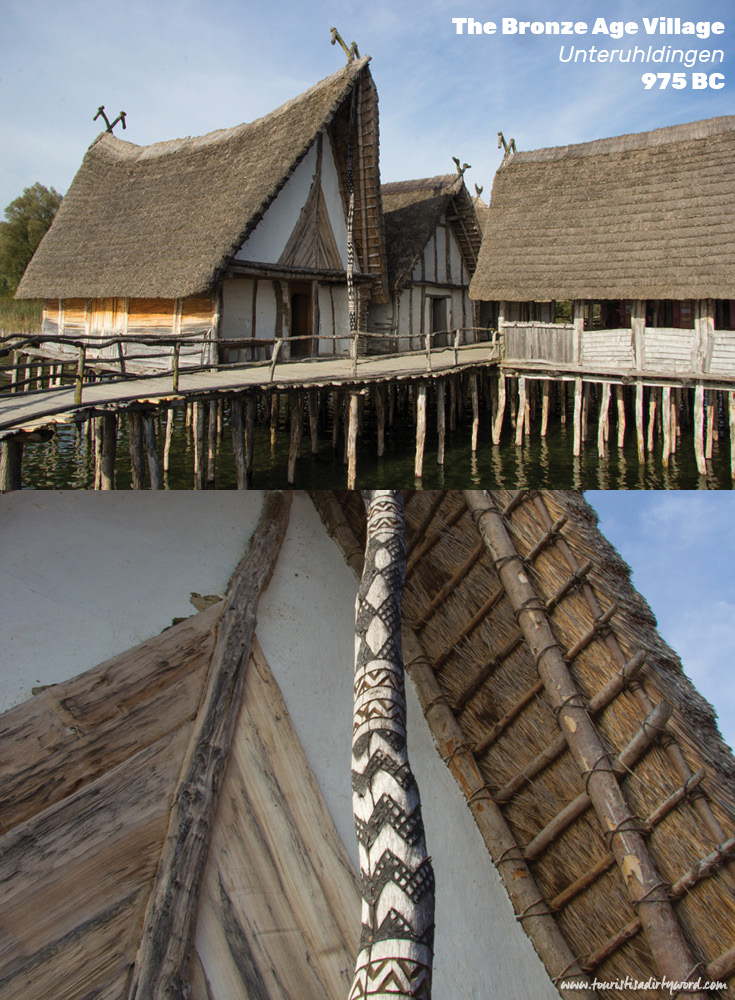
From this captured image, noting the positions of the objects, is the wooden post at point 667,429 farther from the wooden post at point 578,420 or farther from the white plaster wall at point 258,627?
the white plaster wall at point 258,627

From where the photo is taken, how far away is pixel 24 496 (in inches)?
121

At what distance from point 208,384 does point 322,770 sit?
7234 mm

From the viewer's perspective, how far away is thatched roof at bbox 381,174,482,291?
1894 cm

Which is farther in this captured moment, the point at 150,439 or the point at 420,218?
the point at 420,218

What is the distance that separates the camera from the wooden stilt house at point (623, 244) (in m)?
12.6

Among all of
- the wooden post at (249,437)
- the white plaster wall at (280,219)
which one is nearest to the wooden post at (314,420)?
the wooden post at (249,437)

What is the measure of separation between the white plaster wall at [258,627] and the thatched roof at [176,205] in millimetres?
9060

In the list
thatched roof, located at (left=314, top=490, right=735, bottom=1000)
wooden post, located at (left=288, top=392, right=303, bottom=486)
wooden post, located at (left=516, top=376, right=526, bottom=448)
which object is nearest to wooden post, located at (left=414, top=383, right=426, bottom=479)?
wooden post, located at (left=288, top=392, right=303, bottom=486)

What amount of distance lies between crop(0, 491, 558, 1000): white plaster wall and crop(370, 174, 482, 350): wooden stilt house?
616 inches

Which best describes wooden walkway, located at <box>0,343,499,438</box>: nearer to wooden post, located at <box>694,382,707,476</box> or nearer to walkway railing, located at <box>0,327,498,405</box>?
walkway railing, located at <box>0,327,498,405</box>

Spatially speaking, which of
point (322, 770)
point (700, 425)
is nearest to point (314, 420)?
point (700, 425)

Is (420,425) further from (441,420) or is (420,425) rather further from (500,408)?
(500,408)

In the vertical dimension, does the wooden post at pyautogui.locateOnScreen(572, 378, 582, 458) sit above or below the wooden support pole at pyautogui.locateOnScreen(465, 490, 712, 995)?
above

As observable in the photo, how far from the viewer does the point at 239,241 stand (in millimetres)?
11781
